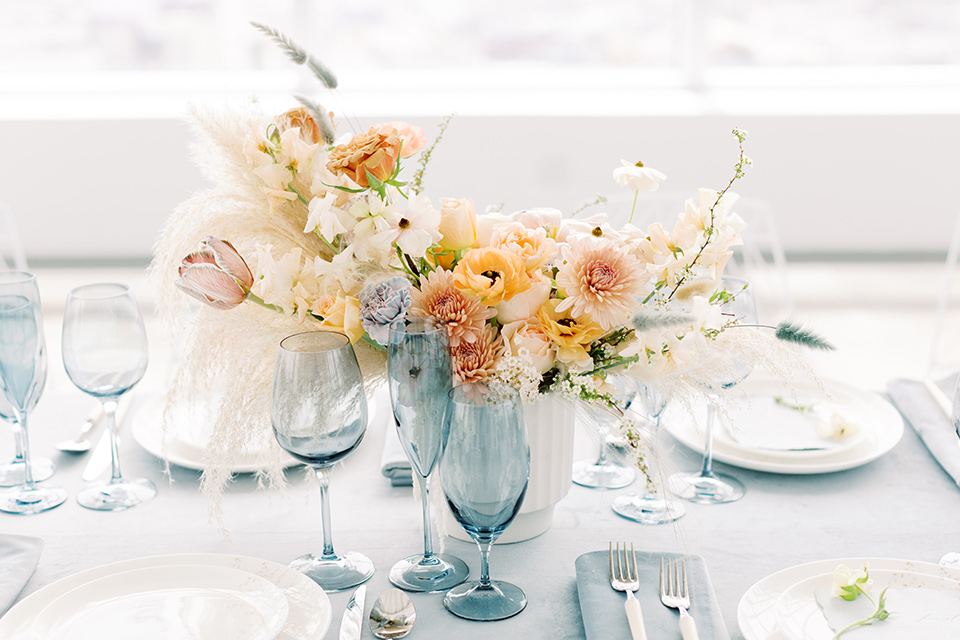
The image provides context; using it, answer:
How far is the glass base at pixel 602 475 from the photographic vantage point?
1.17m

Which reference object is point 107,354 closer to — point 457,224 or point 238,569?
point 238,569

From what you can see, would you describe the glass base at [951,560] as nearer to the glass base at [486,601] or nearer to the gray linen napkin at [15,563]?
the glass base at [486,601]

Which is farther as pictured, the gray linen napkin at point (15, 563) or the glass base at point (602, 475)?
the glass base at point (602, 475)

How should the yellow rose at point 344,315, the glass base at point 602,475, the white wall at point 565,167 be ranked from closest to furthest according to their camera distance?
the yellow rose at point 344,315
the glass base at point 602,475
the white wall at point 565,167

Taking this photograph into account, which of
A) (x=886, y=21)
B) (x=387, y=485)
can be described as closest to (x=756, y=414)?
(x=387, y=485)

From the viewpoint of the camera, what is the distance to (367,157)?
90 centimetres

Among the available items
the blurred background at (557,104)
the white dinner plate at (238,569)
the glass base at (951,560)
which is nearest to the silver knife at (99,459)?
the white dinner plate at (238,569)

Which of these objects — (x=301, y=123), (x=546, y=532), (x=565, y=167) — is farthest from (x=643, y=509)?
(x=565, y=167)

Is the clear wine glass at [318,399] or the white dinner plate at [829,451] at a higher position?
the clear wine glass at [318,399]

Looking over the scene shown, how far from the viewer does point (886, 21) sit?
4.55m

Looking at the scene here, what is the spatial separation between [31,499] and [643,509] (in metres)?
0.71

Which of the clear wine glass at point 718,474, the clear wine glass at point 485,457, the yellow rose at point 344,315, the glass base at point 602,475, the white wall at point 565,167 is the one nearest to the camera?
the clear wine glass at point 485,457

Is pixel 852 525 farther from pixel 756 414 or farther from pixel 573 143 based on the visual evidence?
pixel 573 143

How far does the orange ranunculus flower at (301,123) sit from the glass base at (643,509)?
53 centimetres
